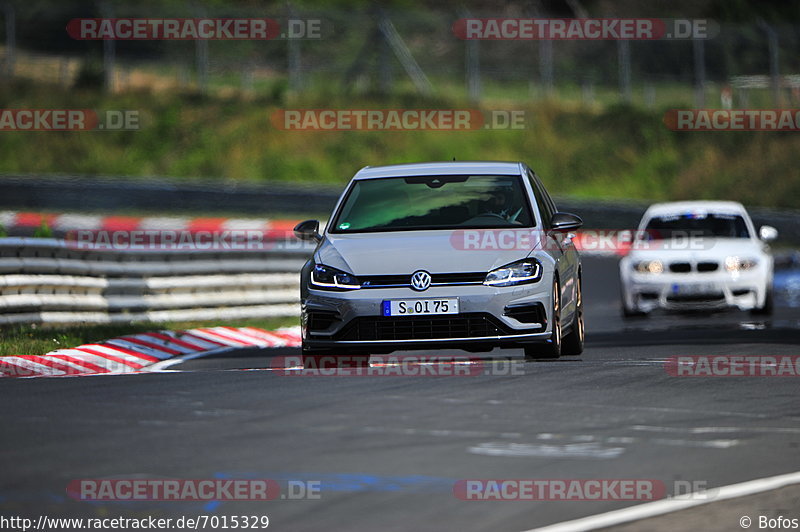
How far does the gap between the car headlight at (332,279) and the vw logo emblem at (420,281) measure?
0.41 m

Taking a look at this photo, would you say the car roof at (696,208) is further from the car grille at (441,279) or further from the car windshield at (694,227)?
the car grille at (441,279)

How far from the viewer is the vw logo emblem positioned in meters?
11.6

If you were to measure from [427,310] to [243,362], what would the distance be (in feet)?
8.75

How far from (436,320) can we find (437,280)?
0.96ft

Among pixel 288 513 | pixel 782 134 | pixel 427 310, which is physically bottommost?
pixel 288 513

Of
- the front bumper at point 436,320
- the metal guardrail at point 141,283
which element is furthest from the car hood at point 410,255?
the metal guardrail at point 141,283

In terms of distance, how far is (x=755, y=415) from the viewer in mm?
9680

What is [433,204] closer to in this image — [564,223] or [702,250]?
[564,223]

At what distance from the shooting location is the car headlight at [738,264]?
19266 mm

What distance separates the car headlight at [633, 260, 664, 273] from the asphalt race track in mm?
7206

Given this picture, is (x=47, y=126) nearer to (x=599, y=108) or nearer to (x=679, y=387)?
(x=599, y=108)

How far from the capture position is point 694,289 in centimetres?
1934

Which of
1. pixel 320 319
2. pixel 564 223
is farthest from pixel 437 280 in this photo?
pixel 564 223

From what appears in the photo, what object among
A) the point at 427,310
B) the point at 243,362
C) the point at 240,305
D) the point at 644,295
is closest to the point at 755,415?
the point at 427,310
